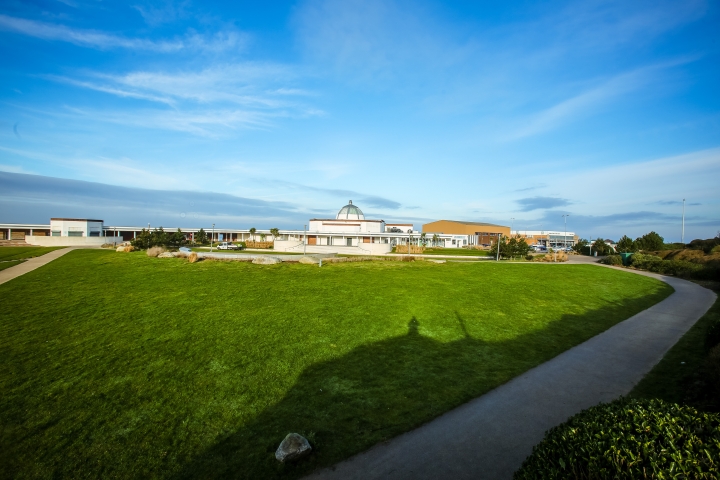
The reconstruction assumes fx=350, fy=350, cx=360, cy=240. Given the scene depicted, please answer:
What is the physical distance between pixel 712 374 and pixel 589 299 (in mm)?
12843

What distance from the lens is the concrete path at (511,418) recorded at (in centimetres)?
560

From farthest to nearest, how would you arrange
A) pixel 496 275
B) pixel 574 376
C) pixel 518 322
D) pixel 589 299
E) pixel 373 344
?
pixel 496 275 → pixel 589 299 → pixel 518 322 → pixel 373 344 → pixel 574 376

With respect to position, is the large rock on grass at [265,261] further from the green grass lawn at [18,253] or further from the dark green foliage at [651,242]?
the dark green foliage at [651,242]

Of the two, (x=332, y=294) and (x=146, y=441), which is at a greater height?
(x=332, y=294)

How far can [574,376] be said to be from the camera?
8953 mm

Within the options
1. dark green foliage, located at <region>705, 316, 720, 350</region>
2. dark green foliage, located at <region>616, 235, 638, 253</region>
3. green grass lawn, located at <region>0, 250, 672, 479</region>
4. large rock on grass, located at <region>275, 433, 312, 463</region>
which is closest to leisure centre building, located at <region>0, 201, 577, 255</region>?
dark green foliage, located at <region>616, 235, 638, 253</region>

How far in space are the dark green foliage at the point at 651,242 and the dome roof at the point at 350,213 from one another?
152 ft

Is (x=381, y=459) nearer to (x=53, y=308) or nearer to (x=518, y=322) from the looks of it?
(x=518, y=322)

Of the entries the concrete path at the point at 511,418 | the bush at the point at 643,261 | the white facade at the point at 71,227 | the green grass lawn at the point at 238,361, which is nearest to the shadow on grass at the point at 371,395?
the green grass lawn at the point at 238,361

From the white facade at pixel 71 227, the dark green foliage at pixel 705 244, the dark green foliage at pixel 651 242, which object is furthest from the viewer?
the white facade at pixel 71 227

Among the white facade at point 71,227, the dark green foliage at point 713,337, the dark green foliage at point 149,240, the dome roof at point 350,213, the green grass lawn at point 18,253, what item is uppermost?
the dome roof at point 350,213

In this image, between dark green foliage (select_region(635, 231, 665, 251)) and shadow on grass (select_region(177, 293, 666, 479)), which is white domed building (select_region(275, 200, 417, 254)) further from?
shadow on grass (select_region(177, 293, 666, 479))

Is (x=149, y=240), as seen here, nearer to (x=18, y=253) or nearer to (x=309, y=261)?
(x=18, y=253)

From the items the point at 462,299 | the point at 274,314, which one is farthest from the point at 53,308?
the point at 462,299
